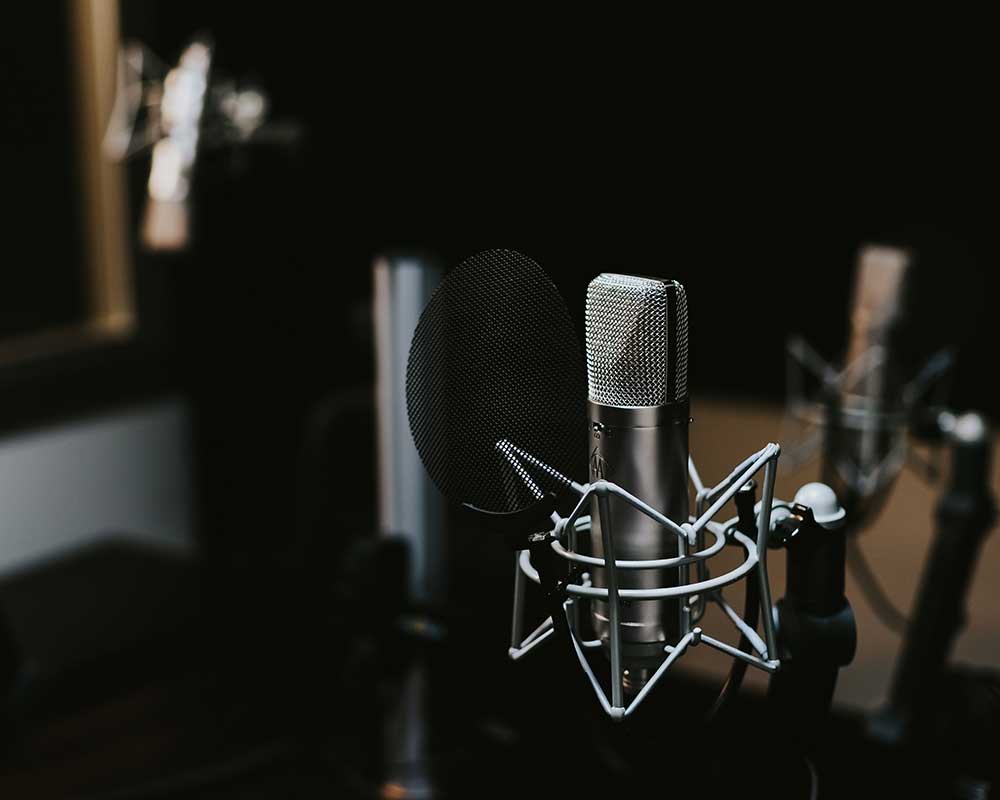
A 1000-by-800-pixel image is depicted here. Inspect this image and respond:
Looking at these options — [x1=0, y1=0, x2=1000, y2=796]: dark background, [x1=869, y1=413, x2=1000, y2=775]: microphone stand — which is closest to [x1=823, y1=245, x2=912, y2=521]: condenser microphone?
[x1=869, y1=413, x2=1000, y2=775]: microphone stand

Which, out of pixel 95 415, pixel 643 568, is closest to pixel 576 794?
pixel 643 568

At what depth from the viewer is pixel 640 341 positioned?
0.50 metres

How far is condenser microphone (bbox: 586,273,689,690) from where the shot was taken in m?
0.50

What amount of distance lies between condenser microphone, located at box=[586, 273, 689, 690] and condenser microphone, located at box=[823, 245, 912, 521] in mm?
496

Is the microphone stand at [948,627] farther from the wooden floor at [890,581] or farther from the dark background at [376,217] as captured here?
the dark background at [376,217]

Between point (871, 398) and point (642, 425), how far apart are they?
0.57 metres

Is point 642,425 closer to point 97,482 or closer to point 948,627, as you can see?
point 948,627

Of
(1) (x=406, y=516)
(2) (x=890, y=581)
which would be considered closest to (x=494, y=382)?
(1) (x=406, y=516)

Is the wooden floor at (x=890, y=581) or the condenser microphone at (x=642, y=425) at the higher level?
the condenser microphone at (x=642, y=425)

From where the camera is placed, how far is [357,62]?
216cm

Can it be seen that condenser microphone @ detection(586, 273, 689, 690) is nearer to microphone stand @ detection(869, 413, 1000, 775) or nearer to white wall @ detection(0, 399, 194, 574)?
microphone stand @ detection(869, 413, 1000, 775)

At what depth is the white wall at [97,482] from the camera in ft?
6.47

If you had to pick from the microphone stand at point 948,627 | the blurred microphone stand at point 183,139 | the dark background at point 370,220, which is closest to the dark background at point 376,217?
the dark background at point 370,220

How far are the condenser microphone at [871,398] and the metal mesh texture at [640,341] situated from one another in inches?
19.6
